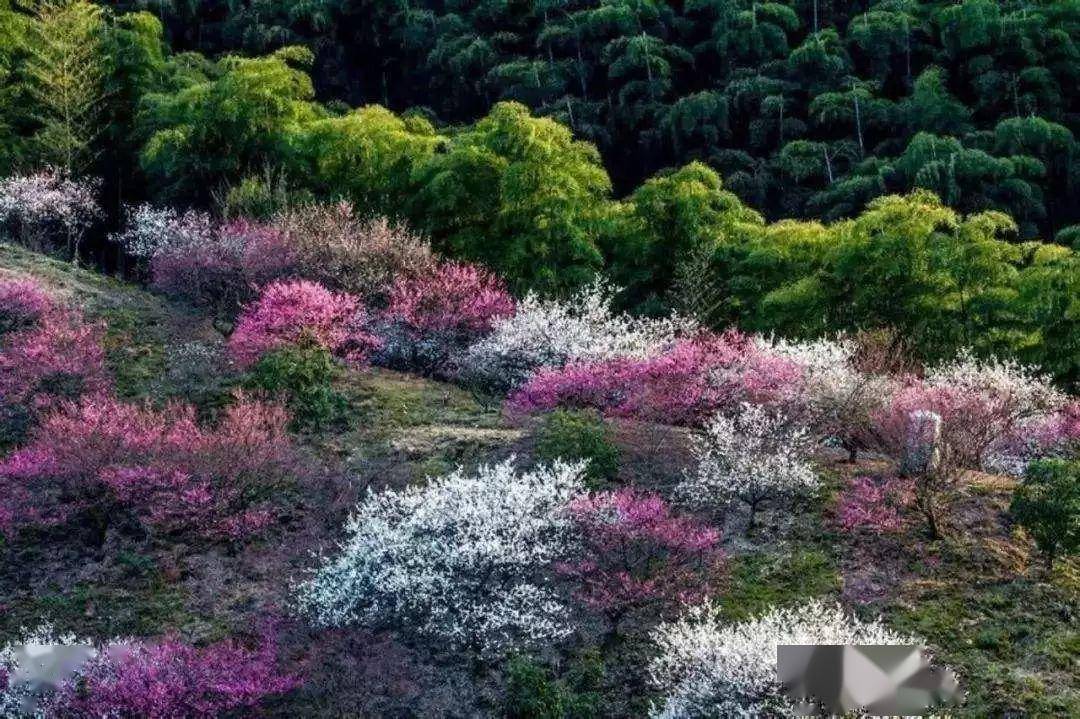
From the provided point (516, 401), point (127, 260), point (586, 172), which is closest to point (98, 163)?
point (127, 260)

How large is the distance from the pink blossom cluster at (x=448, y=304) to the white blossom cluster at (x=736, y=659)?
422 inches

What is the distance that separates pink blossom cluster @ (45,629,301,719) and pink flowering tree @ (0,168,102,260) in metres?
21.1

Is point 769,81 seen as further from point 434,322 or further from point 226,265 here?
point 226,265

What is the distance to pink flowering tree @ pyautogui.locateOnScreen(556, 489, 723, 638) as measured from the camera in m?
13.7

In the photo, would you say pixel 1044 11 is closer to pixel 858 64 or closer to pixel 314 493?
pixel 858 64

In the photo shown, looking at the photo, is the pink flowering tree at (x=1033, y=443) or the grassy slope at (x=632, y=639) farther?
the pink flowering tree at (x=1033, y=443)

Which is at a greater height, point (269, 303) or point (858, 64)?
point (858, 64)

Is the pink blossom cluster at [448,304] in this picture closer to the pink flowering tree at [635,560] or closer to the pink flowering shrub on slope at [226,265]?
the pink flowering shrub on slope at [226,265]

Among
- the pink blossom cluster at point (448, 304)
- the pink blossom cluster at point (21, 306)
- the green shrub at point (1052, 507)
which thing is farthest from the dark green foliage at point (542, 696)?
the pink blossom cluster at point (21, 306)

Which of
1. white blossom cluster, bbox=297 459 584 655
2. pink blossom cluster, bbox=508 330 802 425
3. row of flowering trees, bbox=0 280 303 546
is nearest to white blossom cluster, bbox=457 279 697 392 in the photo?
pink blossom cluster, bbox=508 330 802 425

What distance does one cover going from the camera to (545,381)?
781 inches

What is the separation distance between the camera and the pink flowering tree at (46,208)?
31.7 metres

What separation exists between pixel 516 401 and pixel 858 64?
26.4 metres

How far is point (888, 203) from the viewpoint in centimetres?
2494
